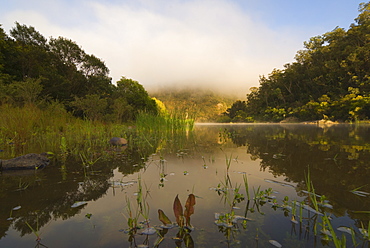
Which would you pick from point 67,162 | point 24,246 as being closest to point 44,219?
point 24,246

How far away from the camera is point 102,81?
2795 centimetres

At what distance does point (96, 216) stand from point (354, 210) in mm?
2341

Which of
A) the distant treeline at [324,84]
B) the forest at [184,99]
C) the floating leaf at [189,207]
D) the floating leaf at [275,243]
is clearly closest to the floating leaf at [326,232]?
the floating leaf at [275,243]

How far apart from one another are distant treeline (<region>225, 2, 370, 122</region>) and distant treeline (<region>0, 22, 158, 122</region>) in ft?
121

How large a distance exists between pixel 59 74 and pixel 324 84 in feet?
171

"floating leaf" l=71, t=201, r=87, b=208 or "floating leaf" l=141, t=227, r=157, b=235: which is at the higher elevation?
"floating leaf" l=141, t=227, r=157, b=235

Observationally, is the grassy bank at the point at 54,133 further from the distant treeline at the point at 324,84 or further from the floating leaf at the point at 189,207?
the distant treeline at the point at 324,84

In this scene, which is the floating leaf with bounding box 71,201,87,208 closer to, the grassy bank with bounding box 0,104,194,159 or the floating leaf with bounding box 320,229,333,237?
the floating leaf with bounding box 320,229,333,237

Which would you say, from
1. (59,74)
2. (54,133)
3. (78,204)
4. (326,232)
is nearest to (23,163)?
(78,204)

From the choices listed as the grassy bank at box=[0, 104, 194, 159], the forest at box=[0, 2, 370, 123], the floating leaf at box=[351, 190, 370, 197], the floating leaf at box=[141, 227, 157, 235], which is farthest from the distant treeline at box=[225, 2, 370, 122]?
the floating leaf at box=[141, 227, 157, 235]

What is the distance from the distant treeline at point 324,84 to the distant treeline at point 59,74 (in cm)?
3699

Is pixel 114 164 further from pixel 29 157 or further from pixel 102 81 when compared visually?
pixel 102 81

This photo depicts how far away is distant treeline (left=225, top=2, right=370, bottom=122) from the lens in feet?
116

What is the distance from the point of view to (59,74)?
21625mm
